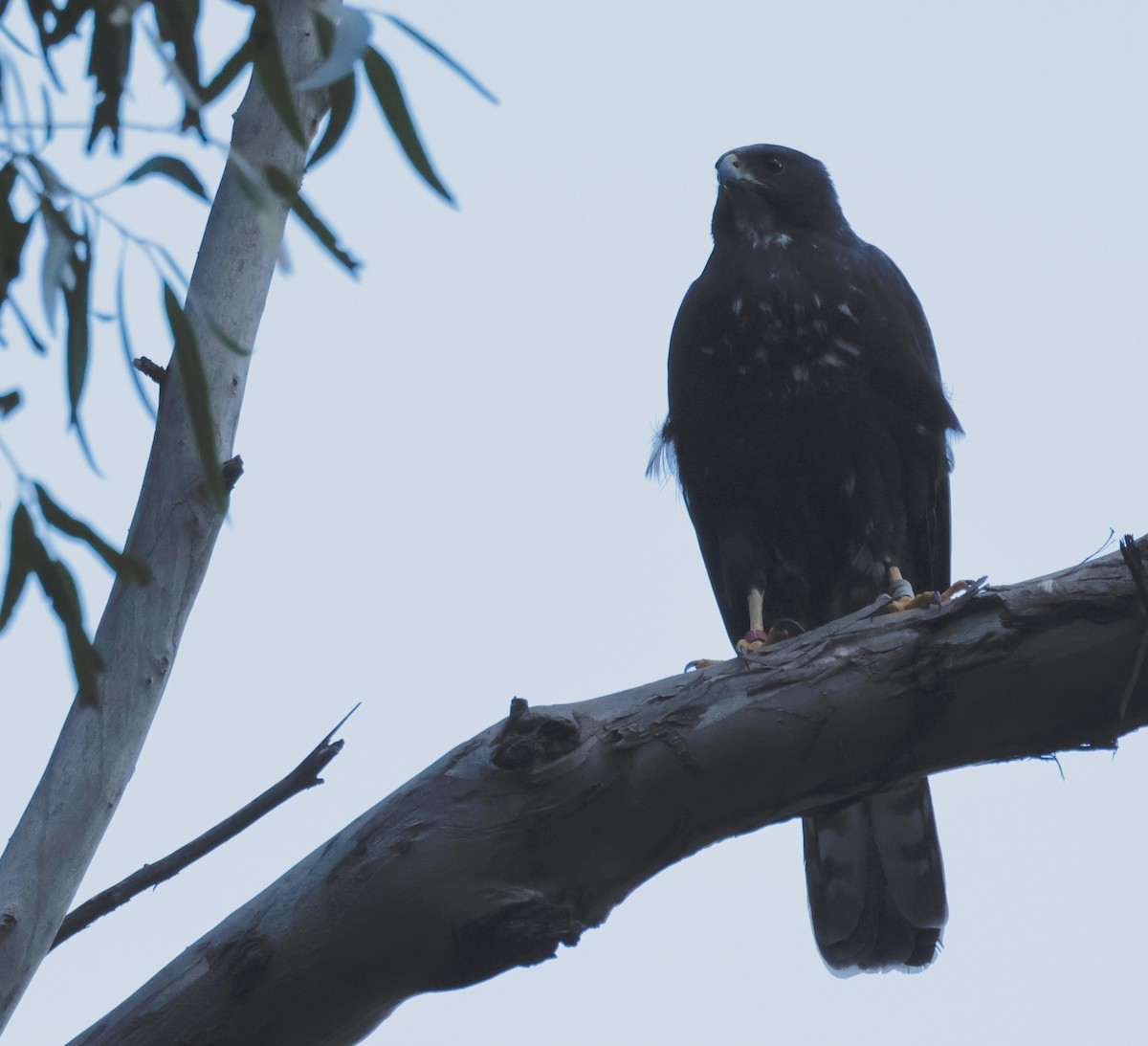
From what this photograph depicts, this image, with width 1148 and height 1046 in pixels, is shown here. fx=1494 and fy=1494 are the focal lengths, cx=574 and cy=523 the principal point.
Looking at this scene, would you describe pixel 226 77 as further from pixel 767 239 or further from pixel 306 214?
pixel 767 239

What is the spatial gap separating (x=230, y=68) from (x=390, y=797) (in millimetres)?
1153

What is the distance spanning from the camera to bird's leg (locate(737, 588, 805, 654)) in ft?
13.8

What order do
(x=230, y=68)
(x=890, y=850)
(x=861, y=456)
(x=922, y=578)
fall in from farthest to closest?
(x=922, y=578) < (x=861, y=456) < (x=890, y=850) < (x=230, y=68)

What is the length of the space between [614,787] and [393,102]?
1.14m

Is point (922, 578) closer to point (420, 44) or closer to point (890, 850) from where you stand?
point (890, 850)

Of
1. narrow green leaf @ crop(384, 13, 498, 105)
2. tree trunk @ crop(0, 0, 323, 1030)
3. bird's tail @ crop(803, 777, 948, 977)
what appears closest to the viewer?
narrow green leaf @ crop(384, 13, 498, 105)

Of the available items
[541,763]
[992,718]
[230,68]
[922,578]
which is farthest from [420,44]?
[922,578]

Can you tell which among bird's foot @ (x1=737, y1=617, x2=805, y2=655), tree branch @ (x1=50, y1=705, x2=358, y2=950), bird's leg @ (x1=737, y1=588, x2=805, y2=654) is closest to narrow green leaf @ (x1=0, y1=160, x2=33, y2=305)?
tree branch @ (x1=50, y1=705, x2=358, y2=950)

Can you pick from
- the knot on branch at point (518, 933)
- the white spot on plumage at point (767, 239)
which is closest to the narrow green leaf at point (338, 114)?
the knot on branch at point (518, 933)

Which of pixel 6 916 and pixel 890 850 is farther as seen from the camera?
pixel 890 850

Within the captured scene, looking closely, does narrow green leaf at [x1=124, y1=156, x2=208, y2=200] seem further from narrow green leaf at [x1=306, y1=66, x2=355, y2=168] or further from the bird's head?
the bird's head

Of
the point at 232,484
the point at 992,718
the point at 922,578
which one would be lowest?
the point at 992,718

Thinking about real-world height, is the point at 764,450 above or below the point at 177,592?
above

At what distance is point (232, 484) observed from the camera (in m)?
2.82
